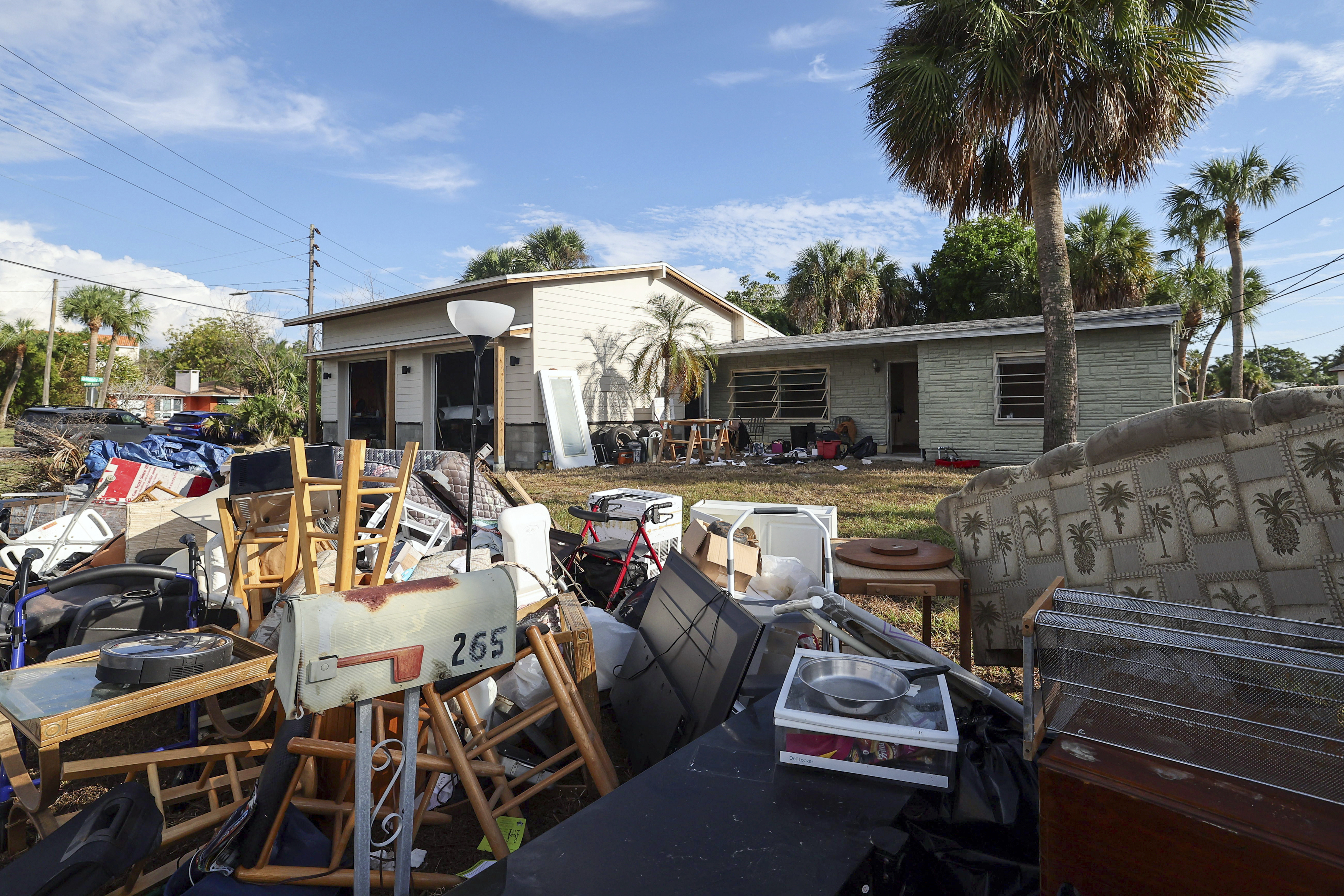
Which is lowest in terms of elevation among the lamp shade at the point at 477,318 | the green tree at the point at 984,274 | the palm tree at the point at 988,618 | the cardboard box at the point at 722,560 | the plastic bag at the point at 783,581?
the palm tree at the point at 988,618

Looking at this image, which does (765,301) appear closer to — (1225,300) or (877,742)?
(1225,300)

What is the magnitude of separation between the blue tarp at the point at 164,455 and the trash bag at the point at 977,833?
882cm

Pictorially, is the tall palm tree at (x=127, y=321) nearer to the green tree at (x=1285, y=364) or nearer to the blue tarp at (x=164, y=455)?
the blue tarp at (x=164, y=455)

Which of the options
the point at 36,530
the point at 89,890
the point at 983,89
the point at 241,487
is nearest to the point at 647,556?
the point at 241,487

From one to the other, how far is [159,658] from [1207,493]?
12.4 ft

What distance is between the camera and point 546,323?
44.1 ft

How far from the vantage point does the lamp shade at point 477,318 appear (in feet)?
14.7

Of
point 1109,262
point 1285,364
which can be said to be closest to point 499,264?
point 1109,262

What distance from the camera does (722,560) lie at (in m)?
3.70

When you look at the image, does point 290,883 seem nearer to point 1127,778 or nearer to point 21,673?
point 21,673

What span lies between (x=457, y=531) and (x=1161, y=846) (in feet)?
18.2

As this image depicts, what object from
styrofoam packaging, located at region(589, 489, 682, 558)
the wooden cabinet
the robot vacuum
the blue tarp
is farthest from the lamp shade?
the blue tarp

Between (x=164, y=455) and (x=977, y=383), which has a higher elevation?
(x=977, y=383)

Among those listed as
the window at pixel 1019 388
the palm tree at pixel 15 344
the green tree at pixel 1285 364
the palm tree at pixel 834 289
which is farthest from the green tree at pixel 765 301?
the green tree at pixel 1285 364
